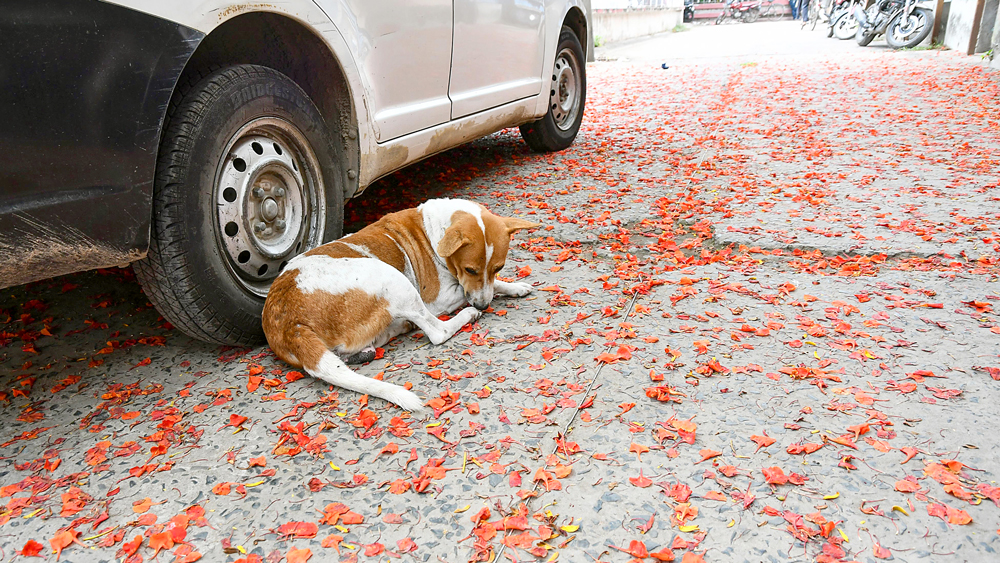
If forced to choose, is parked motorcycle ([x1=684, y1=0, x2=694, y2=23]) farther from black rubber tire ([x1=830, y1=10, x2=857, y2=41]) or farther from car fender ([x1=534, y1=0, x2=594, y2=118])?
car fender ([x1=534, y1=0, x2=594, y2=118])

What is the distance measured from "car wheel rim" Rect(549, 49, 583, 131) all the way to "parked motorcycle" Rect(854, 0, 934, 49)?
14.1 meters

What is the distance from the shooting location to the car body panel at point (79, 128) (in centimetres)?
197

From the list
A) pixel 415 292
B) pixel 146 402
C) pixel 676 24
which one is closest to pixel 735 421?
pixel 415 292

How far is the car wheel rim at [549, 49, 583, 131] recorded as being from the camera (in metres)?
6.70

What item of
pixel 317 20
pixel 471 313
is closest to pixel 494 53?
pixel 317 20

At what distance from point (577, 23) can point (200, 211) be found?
213 inches

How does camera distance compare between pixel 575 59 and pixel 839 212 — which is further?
pixel 575 59

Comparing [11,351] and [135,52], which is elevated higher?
[135,52]

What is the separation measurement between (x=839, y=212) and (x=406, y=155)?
3230mm

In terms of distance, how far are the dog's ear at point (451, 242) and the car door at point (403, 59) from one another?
2.81ft

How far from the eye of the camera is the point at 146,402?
9.04 ft

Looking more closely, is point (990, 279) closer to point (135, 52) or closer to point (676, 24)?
point (135, 52)

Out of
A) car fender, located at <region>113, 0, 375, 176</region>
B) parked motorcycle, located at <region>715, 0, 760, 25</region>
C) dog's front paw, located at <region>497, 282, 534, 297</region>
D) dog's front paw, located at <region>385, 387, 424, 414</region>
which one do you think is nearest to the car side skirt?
car fender, located at <region>113, 0, 375, 176</region>

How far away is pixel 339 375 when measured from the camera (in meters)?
2.69
